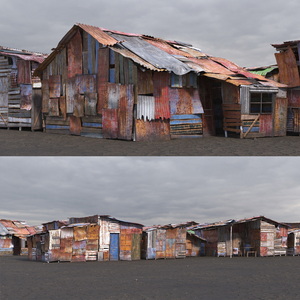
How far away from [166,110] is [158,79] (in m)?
1.85

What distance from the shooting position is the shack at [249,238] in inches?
1136

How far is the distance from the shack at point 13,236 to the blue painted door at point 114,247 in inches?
493

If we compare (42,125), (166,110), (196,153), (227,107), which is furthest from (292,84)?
(42,125)

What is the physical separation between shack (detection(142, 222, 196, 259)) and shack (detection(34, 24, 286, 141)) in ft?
23.1

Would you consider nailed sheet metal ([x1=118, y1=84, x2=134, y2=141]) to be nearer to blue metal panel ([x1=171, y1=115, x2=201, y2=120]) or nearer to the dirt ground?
the dirt ground

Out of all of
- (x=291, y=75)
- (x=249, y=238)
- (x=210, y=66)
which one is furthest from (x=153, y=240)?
(x=291, y=75)

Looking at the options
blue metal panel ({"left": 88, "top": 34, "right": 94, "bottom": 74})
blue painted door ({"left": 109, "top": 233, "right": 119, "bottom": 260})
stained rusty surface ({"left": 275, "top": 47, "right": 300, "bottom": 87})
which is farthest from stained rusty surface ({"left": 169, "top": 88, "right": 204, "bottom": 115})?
blue painted door ({"left": 109, "top": 233, "right": 119, "bottom": 260})

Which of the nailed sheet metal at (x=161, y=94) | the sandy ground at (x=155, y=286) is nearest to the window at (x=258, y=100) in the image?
the nailed sheet metal at (x=161, y=94)

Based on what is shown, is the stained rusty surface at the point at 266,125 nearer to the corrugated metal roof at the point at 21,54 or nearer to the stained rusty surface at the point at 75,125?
the stained rusty surface at the point at 75,125

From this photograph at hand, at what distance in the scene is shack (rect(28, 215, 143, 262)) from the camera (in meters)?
25.0

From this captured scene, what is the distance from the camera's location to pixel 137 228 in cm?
2788

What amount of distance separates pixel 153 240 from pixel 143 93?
10151 millimetres

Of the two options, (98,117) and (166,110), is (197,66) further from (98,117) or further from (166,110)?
(98,117)

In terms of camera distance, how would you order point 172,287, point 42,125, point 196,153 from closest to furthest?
1. point 172,287
2. point 196,153
3. point 42,125
